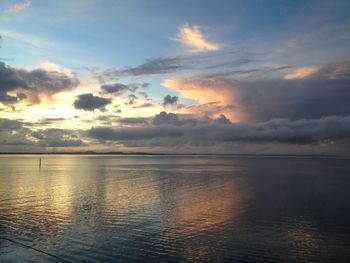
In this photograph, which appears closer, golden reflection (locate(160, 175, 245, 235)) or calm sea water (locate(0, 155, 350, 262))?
calm sea water (locate(0, 155, 350, 262))

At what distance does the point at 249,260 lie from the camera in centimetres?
2386

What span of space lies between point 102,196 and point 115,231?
85.5 ft

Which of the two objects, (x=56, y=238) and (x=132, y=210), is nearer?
(x=56, y=238)

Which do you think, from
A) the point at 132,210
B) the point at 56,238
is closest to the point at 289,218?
the point at 132,210

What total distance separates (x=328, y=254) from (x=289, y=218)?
44.6ft

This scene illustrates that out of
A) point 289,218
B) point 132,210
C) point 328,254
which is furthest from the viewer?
point 132,210

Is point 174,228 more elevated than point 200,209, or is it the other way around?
point 174,228

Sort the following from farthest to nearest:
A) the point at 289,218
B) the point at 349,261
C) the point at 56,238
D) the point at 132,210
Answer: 1. the point at 132,210
2. the point at 289,218
3. the point at 56,238
4. the point at 349,261

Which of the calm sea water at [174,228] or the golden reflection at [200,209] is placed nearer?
the calm sea water at [174,228]

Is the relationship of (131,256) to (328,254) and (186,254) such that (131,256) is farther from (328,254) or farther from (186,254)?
(328,254)

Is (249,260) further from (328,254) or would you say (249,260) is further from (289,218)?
(289,218)

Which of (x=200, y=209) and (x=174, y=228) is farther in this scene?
(x=200, y=209)

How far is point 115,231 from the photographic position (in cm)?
3194

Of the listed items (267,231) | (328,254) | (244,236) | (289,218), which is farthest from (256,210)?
(328,254)
